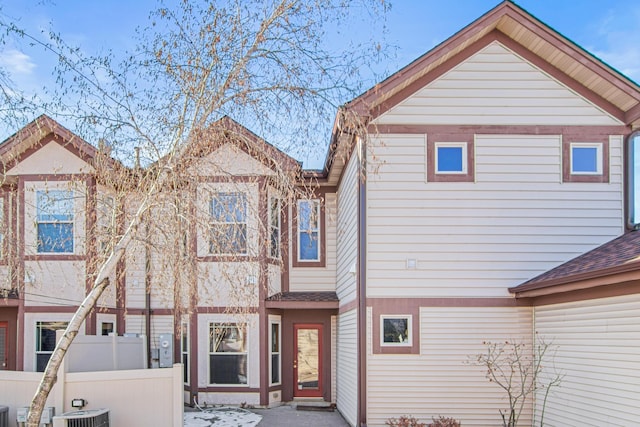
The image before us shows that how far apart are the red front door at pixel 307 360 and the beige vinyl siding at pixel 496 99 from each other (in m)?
6.53

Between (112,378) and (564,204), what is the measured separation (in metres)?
8.15

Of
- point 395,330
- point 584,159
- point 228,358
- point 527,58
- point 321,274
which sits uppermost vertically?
point 527,58

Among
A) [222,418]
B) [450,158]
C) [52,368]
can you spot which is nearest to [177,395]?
[52,368]

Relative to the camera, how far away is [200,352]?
43.2 feet

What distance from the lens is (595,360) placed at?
305 inches

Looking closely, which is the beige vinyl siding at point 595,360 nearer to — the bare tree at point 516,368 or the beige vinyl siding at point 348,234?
the bare tree at point 516,368

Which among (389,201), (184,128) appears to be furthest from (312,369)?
(184,128)

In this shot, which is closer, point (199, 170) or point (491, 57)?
point (199, 170)

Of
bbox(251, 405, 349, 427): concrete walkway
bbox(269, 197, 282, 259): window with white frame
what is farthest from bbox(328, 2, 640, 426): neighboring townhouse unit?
bbox(251, 405, 349, 427): concrete walkway

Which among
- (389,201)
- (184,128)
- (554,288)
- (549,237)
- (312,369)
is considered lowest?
(312,369)

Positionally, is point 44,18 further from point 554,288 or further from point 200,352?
point 200,352

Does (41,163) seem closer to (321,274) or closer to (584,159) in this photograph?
(321,274)

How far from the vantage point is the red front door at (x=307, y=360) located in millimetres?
13898

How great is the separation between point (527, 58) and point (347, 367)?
7.00m
